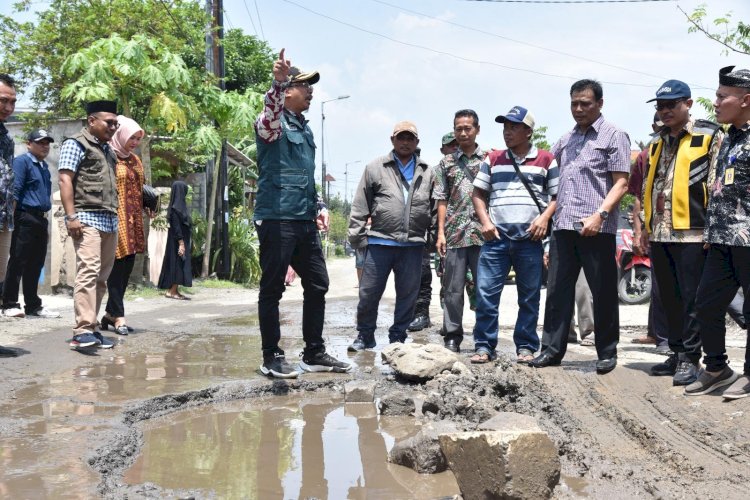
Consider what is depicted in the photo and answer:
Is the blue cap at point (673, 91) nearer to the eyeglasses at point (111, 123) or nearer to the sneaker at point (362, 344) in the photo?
the sneaker at point (362, 344)

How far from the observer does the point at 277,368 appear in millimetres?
5023

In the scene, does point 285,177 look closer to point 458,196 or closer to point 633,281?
point 458,196

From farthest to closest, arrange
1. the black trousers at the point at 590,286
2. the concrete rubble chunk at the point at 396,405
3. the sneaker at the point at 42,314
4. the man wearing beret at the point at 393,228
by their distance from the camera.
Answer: the sneaker at the point at 42,314 → the man wearing beret at the point at 393,228 → the black trousers at the point at 590,286 → the concrete rubble chunk at the point at 396,405

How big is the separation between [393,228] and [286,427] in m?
2.58

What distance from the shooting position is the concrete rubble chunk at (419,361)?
195 inches

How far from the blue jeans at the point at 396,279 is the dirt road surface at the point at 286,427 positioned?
1.35 ft

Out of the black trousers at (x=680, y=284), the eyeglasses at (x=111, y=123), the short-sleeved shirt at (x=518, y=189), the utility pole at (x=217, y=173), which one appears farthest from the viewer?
the utility pole at (x=217, y=173)

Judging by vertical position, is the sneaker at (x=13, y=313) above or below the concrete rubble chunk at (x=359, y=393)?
above

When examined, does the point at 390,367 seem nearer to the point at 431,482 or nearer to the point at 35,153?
the point at 431,482

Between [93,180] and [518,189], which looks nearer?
[518,189]

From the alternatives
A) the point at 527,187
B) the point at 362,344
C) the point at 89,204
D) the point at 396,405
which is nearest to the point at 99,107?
the point at 89,204

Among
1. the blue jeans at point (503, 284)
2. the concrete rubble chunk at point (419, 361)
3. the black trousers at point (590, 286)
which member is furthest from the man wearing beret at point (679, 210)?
the concrete rubble chunk at point (419, 361)

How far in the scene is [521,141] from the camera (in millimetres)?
5598

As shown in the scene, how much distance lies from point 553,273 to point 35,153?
5.78 meters
